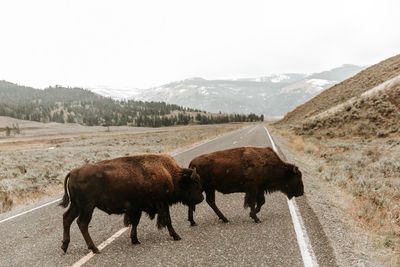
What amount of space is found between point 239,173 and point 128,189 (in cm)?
263

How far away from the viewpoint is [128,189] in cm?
501

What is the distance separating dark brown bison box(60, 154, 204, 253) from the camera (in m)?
4.81

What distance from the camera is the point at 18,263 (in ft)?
15.1

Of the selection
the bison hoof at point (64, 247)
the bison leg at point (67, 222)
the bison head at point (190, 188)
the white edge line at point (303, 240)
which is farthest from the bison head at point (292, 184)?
the bison hoof at point (64, 247)

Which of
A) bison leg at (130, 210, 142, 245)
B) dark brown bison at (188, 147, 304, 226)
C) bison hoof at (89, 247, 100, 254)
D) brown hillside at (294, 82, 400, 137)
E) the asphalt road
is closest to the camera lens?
the asphalt road

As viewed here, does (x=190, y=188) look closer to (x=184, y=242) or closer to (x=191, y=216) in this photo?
(x=191, y=216)

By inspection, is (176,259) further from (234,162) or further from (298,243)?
(234,162)

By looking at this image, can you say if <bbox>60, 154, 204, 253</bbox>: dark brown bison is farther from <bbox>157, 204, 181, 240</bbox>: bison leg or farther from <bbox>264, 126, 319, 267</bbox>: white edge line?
<bbox>264, 126, 319, 267</bbox>: white edge line

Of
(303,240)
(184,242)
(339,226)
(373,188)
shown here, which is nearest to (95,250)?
(184,242)

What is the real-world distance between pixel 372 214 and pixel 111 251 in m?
5.53

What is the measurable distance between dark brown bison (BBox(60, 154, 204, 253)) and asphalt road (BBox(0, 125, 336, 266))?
0.33 m

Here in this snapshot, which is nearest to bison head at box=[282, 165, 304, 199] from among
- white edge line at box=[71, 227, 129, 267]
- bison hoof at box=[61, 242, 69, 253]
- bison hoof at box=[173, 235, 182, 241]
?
Result: bison hoof at box=[173, 235, 182, 241]

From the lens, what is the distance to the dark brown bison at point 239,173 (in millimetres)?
6344

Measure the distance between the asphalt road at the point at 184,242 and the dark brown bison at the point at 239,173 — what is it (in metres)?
0.48
